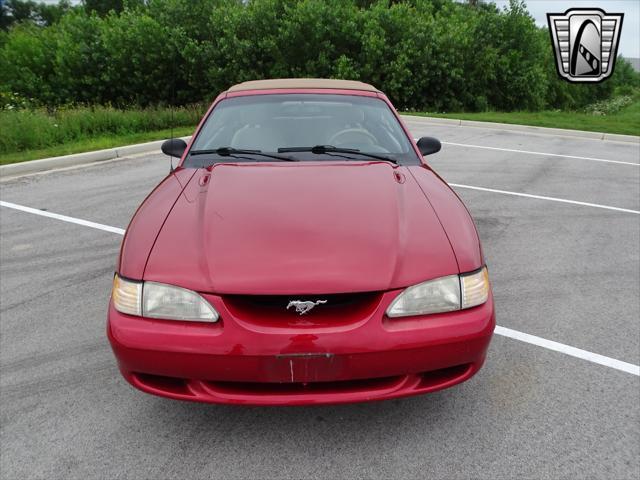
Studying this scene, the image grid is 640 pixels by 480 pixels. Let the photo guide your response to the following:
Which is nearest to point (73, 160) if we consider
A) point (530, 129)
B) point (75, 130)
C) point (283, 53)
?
point (75, 130)

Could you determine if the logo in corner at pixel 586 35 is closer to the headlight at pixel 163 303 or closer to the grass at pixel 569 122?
the grass at pixel 569 122

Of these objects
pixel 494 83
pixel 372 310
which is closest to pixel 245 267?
pixel 372 310

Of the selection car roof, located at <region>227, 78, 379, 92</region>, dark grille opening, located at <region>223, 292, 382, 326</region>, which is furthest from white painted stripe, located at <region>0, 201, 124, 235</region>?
dark grille opening, located at <region>223, 292, 382, 326</region>

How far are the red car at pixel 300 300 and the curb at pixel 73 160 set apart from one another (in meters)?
6.95

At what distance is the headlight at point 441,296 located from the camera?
7.09 feet

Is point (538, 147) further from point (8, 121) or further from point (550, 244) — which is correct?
point (8, 121)

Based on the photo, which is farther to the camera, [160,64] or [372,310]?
[160,64]

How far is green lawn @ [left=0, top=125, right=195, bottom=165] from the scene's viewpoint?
9086 millimetres

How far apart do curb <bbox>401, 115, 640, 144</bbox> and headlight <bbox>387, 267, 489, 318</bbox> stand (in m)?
12.6

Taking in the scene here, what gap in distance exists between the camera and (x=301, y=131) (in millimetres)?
3541

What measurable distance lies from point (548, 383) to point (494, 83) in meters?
24.1

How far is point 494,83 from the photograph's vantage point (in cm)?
2453

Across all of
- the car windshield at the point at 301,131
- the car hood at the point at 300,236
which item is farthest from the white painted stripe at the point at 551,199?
the car hood at the point at 300,236

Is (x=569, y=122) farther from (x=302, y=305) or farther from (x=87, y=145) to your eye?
(x=302, y=305)
